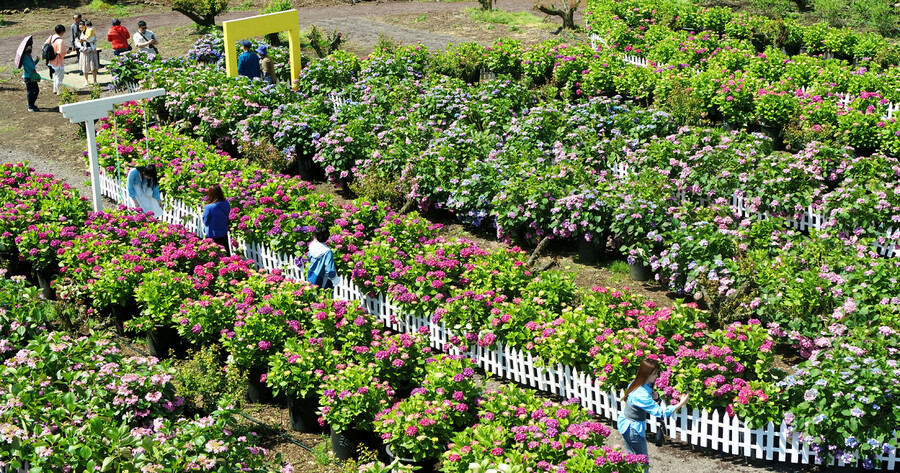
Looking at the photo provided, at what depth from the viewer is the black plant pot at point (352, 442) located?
8.26 metres

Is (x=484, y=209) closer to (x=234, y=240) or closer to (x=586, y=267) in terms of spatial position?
(x=586, y=267)

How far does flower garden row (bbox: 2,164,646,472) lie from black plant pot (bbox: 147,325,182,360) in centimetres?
12

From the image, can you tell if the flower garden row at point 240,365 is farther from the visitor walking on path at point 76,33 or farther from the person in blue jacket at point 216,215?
the visitor walking on path at point 76,33

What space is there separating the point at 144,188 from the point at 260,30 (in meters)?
6.34

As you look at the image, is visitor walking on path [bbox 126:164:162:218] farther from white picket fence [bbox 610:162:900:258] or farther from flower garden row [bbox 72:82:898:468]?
white picket fence [bbox 610:162:900:258]

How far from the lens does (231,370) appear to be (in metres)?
8.83

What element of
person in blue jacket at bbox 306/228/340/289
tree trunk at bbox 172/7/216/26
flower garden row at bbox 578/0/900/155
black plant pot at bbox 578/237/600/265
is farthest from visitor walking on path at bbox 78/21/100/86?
black plant pot at bbox 578/237/600/265

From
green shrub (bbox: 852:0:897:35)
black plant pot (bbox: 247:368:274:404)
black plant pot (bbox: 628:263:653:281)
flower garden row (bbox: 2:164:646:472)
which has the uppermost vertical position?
green shrub (bbox: 852:0:897:35)

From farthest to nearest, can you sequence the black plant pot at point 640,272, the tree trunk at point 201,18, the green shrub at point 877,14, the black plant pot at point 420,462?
1. the tree trunk at point 201,18
2. the green shrub at point 877,14
3. the black plant pot at point 640,272
4. the black plant pot at point 420,462

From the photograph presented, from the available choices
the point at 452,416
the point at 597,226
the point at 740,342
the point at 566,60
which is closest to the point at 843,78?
the point at 566,60

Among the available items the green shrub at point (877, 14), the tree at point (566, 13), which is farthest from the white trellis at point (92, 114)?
the green shrub at point (877, 14)

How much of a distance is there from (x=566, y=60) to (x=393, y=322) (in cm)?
871

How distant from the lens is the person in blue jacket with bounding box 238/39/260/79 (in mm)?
17031

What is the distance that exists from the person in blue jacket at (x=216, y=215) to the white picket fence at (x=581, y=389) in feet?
2.03
